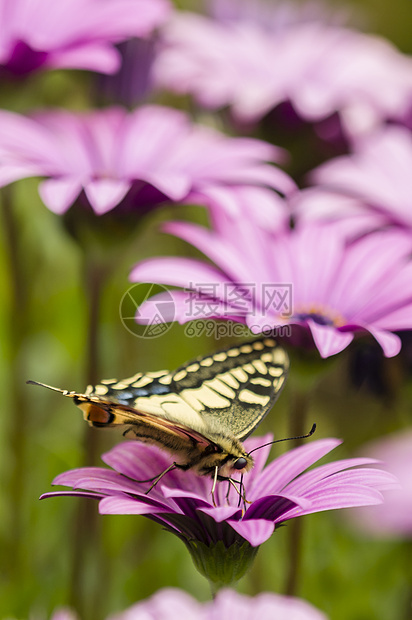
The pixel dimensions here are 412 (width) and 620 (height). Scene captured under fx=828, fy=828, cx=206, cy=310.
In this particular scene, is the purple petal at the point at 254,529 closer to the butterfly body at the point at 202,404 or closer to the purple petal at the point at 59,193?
the butterfly body at the point at 202,404

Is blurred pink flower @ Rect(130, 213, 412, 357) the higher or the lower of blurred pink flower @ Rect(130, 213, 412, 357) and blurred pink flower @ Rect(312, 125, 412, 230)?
the lower

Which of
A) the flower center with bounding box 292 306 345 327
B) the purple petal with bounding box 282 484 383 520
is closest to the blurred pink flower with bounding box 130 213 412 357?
the flower center with bounding box 292 306 345 327

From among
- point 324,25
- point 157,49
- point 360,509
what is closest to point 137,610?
point 360,509

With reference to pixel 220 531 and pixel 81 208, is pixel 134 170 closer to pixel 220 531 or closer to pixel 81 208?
pixel 81 208

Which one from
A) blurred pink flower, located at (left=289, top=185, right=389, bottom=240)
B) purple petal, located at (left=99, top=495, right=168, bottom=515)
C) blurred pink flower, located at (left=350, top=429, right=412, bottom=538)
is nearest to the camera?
purple petal, located at (left=99, top=495, right=168, bottom=515)

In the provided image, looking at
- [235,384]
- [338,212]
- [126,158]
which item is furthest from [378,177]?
[235,384]

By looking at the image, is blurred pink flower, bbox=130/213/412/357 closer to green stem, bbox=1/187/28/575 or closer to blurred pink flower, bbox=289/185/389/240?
blurred pink flower, bbox=289/185/389/240

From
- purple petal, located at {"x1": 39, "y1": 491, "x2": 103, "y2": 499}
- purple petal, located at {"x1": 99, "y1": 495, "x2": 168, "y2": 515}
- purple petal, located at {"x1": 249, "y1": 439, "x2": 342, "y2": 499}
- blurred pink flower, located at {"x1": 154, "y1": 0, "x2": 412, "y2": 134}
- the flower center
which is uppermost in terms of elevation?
blurred pink flower, located at {"x1": 154, "y1": 0, "x2": 412, "y2": 134}
